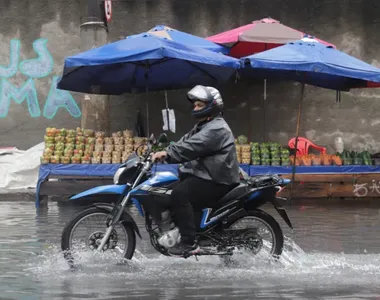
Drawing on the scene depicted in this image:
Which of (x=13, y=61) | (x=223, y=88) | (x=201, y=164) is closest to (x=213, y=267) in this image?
(x=201, y=164)

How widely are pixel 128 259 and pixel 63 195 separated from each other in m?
6.17

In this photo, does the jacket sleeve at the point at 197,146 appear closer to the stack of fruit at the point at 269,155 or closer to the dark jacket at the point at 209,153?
the dark jacket at the point at 209,153

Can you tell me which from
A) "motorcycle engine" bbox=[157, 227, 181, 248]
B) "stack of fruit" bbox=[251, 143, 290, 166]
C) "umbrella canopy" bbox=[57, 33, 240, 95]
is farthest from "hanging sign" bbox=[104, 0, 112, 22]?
"motorcycle engine" bbox=[157, 227, 181, 248]

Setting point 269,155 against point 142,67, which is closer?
point 142,67

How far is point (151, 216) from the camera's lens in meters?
5.70

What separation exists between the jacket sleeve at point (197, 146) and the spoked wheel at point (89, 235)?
2.81 ft

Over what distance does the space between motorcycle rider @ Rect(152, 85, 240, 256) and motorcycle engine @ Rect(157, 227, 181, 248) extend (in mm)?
46

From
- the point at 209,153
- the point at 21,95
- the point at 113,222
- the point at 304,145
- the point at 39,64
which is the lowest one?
the point at 113,222

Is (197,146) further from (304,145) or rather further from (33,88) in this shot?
(33,88)

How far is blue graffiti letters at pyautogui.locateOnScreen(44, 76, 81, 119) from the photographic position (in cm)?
1401

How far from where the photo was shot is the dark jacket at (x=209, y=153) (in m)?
5.50

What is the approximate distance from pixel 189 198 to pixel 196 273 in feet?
2.28

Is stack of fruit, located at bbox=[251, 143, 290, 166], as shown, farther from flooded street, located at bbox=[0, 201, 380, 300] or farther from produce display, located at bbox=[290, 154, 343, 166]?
flooded street, located at bbox=[0, 201, 380, 300]

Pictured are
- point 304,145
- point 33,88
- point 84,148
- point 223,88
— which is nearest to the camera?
point 84,148
